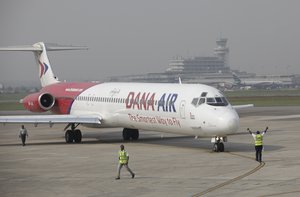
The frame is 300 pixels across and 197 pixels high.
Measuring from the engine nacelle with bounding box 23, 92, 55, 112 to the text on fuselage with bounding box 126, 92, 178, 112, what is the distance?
7.88 metres

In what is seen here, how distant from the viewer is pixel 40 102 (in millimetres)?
40656

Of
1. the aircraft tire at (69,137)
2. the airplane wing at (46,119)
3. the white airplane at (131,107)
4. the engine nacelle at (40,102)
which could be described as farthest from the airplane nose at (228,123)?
the engine nacelle at (40,102)

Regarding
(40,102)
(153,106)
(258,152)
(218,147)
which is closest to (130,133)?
(153,106)

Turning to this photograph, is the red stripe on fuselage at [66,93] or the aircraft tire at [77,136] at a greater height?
the red stripe on fuselage at [66,93]

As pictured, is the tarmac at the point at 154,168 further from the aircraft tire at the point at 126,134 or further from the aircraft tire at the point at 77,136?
the aircraft tire at the point at 126,134

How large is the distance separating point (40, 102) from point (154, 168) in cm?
1799

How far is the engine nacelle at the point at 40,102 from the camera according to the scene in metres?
40.5

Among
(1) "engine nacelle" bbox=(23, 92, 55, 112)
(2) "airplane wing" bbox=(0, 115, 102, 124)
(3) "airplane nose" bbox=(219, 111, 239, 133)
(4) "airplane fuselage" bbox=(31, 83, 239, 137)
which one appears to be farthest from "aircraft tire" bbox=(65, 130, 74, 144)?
(3) "airplane nose" bbox=(219, 111, 239, 133)

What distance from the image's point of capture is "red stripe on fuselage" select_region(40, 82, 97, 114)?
1590 inches

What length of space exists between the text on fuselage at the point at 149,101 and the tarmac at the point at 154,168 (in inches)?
79.9

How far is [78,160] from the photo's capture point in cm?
2752

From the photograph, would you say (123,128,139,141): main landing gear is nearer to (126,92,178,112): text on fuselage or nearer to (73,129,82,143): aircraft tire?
(73,129,82,143): aircraft tire

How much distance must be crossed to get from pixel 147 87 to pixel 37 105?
921cm

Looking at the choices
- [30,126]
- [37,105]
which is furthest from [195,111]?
[30,126]
